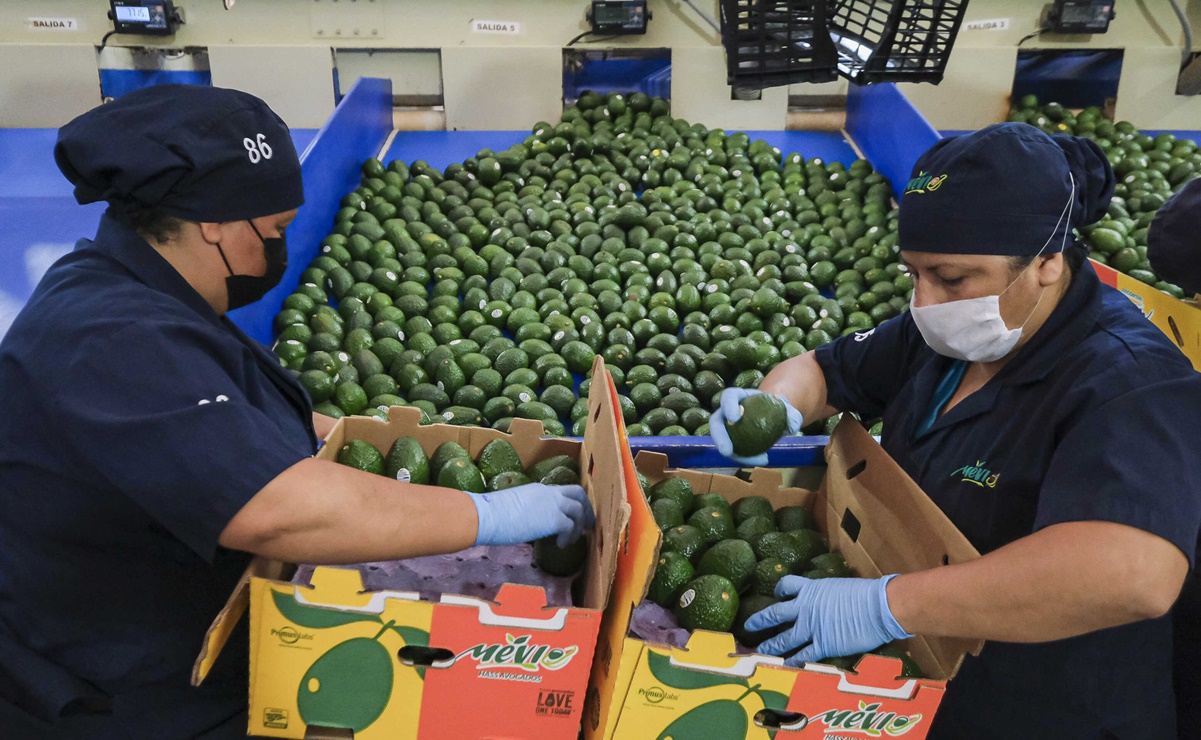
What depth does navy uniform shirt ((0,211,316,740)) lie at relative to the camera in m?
1.36

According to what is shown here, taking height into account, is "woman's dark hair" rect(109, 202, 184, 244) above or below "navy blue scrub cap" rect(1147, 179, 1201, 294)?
above

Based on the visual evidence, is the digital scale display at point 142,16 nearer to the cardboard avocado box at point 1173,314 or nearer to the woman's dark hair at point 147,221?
the woman's dark hair at point 147,221

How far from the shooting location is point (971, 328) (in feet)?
6.07

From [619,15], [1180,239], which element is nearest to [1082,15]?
[619,15]

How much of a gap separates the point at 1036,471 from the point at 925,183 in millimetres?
628

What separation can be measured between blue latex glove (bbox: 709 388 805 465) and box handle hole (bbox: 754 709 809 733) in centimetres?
73

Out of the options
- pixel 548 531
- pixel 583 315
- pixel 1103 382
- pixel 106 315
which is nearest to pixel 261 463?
pixel 106 315

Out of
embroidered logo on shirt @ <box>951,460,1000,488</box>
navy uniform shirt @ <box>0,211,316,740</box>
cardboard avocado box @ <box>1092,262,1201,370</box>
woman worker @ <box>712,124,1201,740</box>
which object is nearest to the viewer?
navy uniform shirt @ <box>0,211,316,740</box>

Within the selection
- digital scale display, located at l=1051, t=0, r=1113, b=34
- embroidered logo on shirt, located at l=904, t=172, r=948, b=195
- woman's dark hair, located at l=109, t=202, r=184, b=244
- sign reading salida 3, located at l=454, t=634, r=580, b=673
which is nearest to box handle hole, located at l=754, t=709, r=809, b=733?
sign reading salida 3, located at l=454, t=634, r=580, b=673

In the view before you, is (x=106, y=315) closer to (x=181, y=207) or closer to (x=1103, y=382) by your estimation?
(x=181, y=207)

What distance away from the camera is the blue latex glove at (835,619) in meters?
1.67

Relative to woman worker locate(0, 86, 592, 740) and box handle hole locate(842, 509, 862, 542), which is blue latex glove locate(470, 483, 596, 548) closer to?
woman worker locate(0, 86, 592, 740)

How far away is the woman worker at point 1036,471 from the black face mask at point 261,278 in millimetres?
1265

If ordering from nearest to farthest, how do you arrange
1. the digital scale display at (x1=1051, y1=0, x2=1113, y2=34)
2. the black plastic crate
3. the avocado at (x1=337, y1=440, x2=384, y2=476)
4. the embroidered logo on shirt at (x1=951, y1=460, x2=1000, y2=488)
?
the embroidered logo on shirt at (x1=951, y1=460, x2=1000, y2=488), the avocado at (x1=337, y1=440, x2=384, y2=476), the black plastic crate, the digital scale display at (x1=1051, y1=0, x2=1113, y2=34)
